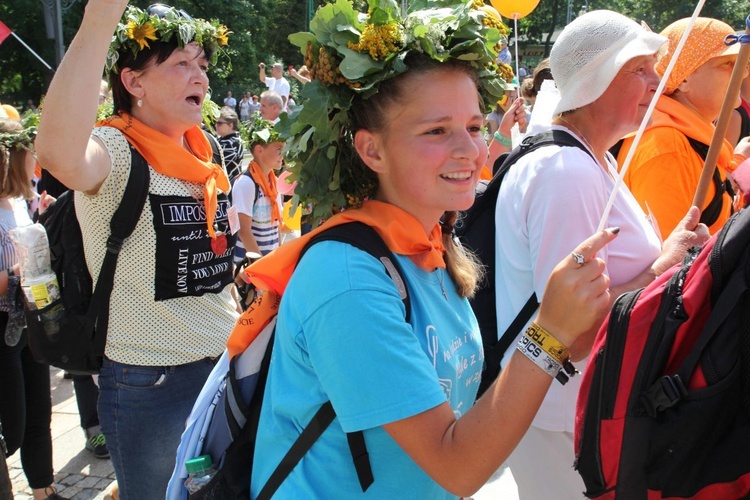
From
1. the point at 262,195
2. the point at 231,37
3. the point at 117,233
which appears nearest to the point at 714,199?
the point at 117,233

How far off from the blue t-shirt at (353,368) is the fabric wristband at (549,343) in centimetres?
22

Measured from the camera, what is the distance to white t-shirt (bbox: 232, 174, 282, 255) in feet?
17.6

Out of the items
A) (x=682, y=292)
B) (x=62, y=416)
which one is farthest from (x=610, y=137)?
(x=62, y=416)

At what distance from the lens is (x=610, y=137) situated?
7.51ft

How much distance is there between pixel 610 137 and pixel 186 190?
5.31ft

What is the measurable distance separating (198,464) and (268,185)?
166 inches

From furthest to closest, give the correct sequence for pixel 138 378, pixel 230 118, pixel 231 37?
pixel 231 37 < pixel 230 118 < pixel 138 378

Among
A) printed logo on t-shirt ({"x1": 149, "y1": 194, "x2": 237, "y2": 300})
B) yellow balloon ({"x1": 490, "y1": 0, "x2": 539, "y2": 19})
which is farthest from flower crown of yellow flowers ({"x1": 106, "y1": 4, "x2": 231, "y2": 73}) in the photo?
yellow balloon ({"x1": 490, "y1": 0, "x2": 539, "y2": 19})

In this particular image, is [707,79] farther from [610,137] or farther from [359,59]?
[359,59]

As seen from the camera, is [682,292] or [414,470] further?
[414,470]

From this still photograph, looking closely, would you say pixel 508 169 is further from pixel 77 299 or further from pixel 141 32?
pixel 77 299

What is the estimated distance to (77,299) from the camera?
2459 mm

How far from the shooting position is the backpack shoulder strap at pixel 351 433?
4.51 ft

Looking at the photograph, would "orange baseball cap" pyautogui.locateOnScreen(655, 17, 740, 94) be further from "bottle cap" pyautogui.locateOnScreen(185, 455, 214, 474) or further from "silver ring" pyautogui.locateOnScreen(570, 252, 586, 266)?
"bottle cap" pyautogui.locateOnScreen(185, 455, 214, 474)
